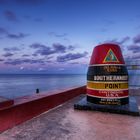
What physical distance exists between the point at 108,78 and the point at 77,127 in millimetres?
1042

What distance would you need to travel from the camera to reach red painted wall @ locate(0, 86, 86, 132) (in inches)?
72.3

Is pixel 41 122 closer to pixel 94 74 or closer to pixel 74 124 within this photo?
pixel 74 124

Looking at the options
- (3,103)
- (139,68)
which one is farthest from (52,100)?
(139,68)

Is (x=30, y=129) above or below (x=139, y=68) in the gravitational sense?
below

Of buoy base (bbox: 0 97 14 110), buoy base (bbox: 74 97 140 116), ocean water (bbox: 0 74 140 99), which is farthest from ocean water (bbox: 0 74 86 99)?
buoy base (bbox: 0 97 14 110)

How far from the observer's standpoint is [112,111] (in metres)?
2.58

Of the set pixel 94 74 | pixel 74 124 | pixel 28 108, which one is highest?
pixel 94 74

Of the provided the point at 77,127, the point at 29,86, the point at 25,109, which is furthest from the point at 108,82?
the point at 29,86

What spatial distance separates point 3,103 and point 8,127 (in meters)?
0.24

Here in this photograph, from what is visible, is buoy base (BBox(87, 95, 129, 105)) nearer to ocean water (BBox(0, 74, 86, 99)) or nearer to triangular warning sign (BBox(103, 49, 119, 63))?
triangular warning sign (BBox(103, 49, 119, 63))

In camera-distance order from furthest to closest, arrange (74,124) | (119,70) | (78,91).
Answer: (78,91), (119,70), (74,124)

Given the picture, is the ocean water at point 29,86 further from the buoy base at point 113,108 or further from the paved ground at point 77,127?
the paved ground at point 77,127

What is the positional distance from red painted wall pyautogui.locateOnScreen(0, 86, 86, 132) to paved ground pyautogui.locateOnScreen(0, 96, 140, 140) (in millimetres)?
67

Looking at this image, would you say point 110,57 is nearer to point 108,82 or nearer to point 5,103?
point 108,82
